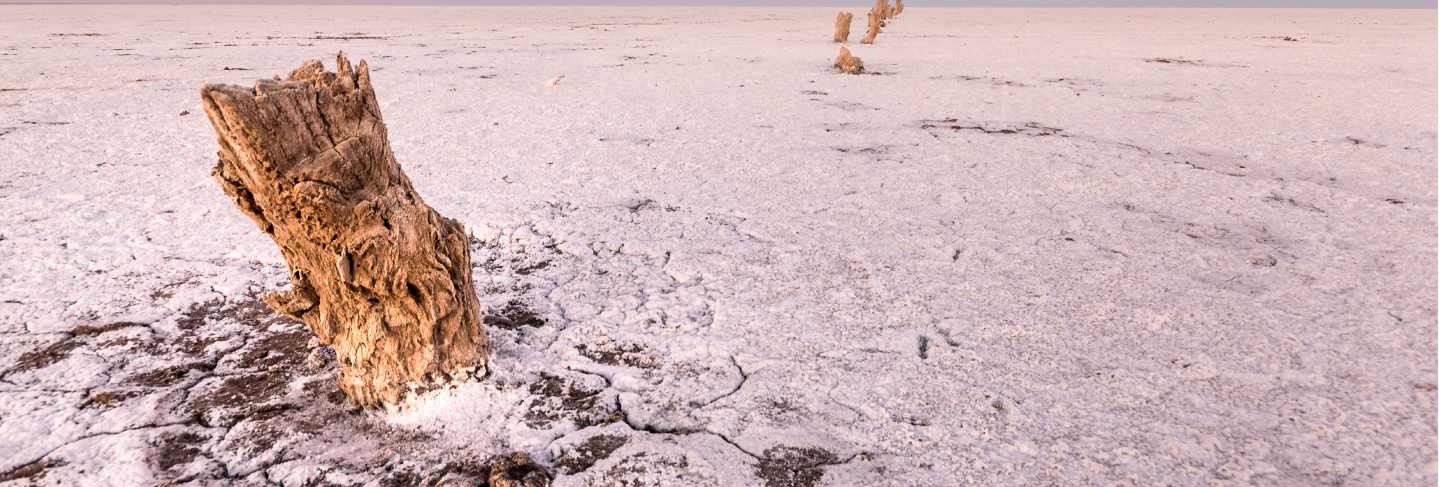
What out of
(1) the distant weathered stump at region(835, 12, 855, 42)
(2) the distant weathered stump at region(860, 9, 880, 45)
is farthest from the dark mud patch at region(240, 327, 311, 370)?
(2) the distant weathered stump at region(860, 9, 880, 45)

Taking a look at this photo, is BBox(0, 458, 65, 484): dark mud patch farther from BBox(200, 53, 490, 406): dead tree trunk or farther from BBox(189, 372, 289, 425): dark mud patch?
BBox(200, 53, 490, 406): dead tree trunk

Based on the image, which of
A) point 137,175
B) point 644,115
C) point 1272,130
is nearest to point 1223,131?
point 1272,130

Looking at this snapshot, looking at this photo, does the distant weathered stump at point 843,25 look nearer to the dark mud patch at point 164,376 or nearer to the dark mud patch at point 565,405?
the dark mud patch at point 565,405

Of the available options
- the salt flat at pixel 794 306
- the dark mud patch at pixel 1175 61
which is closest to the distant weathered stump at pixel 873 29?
the dark mud patch at pixel 1175 61

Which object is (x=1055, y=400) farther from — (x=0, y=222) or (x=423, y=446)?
(x=0, y=222)

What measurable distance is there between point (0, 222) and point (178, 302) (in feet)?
4.99

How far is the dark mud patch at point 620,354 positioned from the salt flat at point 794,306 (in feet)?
0.03

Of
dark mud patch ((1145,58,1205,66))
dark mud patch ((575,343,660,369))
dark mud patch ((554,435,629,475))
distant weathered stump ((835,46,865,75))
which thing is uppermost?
distant weathered stump ((835,46,865,75))

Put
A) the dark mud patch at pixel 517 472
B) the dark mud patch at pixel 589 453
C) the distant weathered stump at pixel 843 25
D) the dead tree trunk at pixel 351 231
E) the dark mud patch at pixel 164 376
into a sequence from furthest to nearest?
the distant weathered stump at pixel 843 25 < the dark mud patch at pixel 164 376 < the dark mud patch at pixel 589 453 < the dark mud patch at pixel 517 472 < the dead tree trunk at pixel 351 231

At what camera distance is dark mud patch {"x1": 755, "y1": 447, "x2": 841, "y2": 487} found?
1803mm

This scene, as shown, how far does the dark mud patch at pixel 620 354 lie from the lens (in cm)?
230

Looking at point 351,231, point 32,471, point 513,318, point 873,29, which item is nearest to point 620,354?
point 513,318

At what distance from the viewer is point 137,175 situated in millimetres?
4191

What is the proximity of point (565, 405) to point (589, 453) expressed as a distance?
223mm
